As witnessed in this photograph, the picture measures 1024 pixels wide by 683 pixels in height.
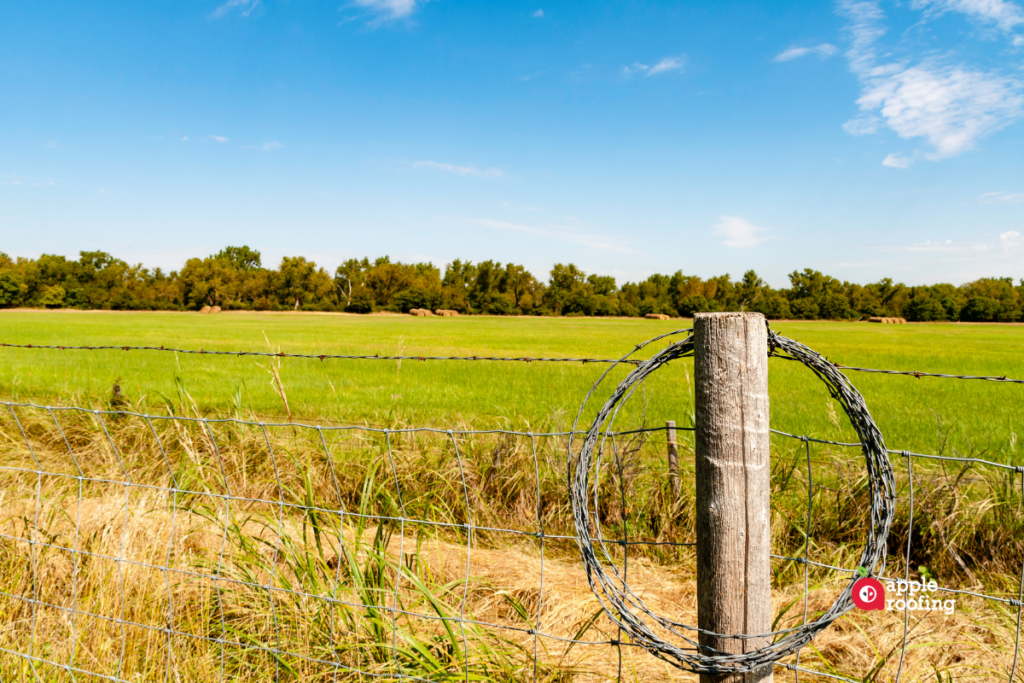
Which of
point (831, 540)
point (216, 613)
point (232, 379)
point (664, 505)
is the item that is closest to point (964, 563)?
point (831, 540)

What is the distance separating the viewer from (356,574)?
2.78 meters

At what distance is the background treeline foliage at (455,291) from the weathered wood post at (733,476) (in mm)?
81665

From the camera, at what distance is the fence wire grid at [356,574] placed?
2637 millimetres

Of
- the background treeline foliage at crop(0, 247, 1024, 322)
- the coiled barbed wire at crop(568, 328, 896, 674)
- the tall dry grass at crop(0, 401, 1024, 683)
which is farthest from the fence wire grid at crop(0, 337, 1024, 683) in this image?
A: the background treeline foliage at crop(0, 247, 1024, 322)

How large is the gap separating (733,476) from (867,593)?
56 centimetres

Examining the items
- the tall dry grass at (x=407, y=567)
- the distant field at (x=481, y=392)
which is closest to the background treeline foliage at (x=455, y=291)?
the distant field at (x=481, y=392)

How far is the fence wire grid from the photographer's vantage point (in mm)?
2637

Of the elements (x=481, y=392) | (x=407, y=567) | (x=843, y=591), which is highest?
(x=843, y=591)

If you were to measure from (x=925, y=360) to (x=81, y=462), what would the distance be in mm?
21751

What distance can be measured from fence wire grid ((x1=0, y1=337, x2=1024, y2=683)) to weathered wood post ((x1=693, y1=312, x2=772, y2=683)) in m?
0.24

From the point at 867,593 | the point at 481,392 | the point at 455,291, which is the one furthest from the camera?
the point at 455,291

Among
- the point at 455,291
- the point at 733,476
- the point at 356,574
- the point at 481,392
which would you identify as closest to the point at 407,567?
the point at 356,574

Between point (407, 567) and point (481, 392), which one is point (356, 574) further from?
point (481, 392)

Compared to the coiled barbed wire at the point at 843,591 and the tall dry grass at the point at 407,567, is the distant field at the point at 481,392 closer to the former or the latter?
the tall dry grass at the point at 407,567
